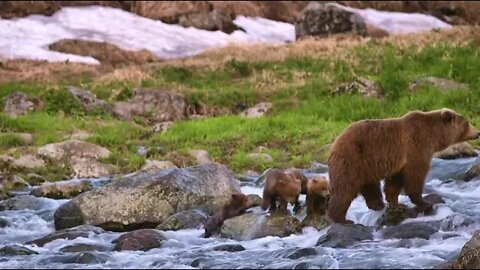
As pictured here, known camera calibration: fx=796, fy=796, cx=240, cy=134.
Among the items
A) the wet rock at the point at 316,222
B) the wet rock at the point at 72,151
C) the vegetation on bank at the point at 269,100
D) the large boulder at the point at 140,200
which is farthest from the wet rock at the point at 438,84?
the wet rock at the point at 316,222

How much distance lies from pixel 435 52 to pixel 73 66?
13061mm

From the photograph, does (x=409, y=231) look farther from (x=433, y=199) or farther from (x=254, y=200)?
(x=254, y=200)

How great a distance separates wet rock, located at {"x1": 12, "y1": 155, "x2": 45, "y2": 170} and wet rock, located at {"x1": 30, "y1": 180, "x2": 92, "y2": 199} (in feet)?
3.76

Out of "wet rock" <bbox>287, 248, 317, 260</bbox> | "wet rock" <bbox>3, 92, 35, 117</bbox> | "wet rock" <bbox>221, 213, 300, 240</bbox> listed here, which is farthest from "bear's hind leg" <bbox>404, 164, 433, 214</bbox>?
"wet rock" <bbox>3, 92, 35, 117</bbox>

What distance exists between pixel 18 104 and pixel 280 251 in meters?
13.4

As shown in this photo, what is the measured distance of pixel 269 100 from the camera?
69.2 ft

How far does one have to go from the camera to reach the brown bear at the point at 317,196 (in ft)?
31.3

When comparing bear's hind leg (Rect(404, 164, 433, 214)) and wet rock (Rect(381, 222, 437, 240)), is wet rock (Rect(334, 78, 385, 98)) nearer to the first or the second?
bear's hind leg (Rect(404, 164, 433, 214))

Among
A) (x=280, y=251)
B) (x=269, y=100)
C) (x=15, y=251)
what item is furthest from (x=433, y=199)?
(x=269, y=100)

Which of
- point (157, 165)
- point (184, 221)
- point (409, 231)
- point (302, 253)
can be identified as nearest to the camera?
point (302, 253)

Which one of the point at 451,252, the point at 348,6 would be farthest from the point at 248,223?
the point at 348,6

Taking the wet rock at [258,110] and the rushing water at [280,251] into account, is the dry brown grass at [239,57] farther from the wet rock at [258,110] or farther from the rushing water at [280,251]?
the rushing water at [280,251]

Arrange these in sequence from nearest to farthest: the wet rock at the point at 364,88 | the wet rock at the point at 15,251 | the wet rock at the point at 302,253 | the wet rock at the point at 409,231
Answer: the wet rock at the point at 302,253, the wet rock at the point at 409,231, the wet rock at the point at 15,251, the wet rock at the point at 364,88

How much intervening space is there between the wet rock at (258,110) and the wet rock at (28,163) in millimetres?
6035
